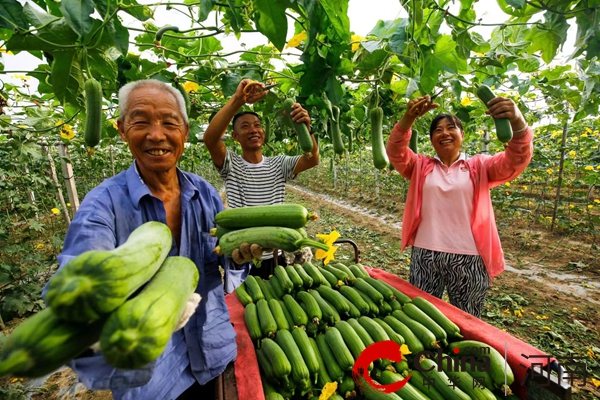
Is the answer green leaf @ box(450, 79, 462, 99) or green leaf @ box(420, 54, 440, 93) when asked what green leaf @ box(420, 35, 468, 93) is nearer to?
green leaf @ box(420, 54, 440, 93)

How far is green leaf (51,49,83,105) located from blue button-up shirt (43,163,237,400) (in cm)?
84

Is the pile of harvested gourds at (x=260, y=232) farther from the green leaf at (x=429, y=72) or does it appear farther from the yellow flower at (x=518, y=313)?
the yellow flower at (x=518, y=313)

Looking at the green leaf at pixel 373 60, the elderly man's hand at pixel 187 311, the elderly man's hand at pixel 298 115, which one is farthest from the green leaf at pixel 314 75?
the elderly man's hand at pixel 187 311

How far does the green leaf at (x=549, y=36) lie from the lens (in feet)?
6.41

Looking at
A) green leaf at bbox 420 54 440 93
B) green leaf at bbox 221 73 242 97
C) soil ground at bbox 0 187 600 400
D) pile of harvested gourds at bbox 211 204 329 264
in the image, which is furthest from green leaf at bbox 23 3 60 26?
soil ground at bbox 0 187 600 400

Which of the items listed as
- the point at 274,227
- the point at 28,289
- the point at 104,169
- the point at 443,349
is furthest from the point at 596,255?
the point at 104,169

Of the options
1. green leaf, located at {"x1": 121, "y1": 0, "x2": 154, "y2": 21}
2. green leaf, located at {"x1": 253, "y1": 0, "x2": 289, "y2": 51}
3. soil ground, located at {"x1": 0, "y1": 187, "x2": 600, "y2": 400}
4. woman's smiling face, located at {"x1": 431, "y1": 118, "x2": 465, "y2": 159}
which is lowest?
soil ground, located at {"x1": 0, "y1": 187, "x2": 600, "y2": 400}

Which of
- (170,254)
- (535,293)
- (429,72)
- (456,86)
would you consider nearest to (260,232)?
(170,254)

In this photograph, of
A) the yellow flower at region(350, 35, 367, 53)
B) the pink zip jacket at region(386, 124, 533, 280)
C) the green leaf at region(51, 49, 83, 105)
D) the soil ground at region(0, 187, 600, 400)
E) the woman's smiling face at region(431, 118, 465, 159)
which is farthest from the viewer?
the soil ground at region(0, 187, 600, 400)

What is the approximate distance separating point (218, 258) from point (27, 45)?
5.45 ft

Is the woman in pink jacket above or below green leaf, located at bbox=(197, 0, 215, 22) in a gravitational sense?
below

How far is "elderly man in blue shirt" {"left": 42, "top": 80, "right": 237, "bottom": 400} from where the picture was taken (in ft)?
4.05

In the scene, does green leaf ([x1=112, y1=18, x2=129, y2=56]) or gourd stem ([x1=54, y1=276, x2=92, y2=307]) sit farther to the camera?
green leaf ([x1=112, y1=18, x2=129, y2=56])

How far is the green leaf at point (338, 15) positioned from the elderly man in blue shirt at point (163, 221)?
0.93m
